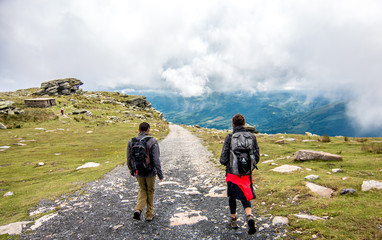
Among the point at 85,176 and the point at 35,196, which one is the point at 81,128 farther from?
the point at 35,196

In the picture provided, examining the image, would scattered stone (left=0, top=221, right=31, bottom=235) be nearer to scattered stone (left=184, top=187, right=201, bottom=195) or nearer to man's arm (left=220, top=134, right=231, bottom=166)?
scattered stone (left=184, top=187, right=201, bottom=195)

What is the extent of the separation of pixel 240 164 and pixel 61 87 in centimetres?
14882

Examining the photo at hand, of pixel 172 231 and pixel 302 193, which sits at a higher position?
pixel 302 193

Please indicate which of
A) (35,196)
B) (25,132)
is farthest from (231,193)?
(25,132)

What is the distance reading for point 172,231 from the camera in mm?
7398

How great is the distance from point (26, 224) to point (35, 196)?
4.90m

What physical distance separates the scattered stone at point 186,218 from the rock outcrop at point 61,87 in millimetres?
138977

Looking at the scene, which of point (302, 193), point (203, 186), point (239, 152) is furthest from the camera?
point (203, 186)

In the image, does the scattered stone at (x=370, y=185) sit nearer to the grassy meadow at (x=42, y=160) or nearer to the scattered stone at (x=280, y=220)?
the scattered stone at (x=280, y=220)

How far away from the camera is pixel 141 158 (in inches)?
305

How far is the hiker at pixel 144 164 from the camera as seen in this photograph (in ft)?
25.6

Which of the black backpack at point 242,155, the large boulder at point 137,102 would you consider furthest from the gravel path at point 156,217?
the large boulder at point 137,102

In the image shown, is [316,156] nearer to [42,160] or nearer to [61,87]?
[42,160]

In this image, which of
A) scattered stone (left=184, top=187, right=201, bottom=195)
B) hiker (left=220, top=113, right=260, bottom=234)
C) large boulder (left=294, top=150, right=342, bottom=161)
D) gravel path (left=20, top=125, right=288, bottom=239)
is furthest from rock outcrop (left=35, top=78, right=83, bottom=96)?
hiker (left=220, top=113, right=260, bottom=234)
